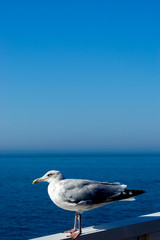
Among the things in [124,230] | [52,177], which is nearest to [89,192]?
[52,177]

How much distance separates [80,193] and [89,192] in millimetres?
37

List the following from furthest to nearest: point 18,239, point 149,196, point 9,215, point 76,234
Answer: point 149,196 < point 9,215 < point 18,239 < point 76,234

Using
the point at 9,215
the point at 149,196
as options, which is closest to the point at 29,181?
the point at 9,215

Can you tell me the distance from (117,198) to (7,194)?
3101cm

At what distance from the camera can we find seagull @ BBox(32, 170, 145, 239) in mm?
1318

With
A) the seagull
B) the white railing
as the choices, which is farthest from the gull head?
the white railing

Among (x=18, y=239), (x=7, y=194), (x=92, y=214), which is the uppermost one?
(x=7, y=194)

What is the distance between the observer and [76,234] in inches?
52.5

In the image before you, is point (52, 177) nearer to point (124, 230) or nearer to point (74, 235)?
point (74, 235)

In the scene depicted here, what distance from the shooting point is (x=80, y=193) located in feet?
4.41

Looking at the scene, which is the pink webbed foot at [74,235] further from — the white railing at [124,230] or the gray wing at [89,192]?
the gray wing at [89,192]

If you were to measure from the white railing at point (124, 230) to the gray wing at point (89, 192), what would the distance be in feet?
0.50

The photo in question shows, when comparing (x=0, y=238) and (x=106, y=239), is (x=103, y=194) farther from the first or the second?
(x=0, y=238)

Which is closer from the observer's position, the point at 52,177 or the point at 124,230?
the point at 52,177
